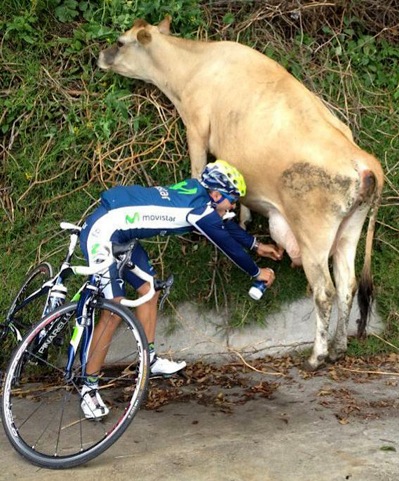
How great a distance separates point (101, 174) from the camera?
5.96m

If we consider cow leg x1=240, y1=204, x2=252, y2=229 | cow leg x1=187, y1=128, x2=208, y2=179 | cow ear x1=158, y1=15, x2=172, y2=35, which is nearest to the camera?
Answer: cow leg x1=187, y1=128, x2=208, y2=179

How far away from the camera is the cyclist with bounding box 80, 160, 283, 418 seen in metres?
4.33

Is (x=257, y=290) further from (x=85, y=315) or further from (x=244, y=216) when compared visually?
(x=85, y=315)

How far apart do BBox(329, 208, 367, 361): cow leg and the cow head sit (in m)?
2.13

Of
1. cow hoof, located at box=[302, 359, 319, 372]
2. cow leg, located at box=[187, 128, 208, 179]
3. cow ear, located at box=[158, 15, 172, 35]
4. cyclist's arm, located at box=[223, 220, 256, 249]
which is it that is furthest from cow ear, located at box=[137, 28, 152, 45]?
cow hoof, located at box=[302, 359, 319, 372]

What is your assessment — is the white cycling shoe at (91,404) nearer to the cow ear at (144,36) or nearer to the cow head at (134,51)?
the cow head at (134,51)

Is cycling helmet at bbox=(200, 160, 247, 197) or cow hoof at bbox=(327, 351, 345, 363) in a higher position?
cycling helmet at bbox=(200, 160, 247, 197)

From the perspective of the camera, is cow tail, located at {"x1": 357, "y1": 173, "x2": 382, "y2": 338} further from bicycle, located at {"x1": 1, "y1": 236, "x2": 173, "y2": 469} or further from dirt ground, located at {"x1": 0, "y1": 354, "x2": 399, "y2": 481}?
bicycle, located at {"x1": 1, "y1": 236, "x2": 173, "y2": 469}

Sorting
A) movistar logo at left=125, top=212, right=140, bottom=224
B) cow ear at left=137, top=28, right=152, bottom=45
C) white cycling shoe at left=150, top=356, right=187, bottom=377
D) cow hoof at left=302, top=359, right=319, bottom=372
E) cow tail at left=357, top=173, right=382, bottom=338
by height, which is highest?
cow ear at left=137, top=28, right=152, bottom=45

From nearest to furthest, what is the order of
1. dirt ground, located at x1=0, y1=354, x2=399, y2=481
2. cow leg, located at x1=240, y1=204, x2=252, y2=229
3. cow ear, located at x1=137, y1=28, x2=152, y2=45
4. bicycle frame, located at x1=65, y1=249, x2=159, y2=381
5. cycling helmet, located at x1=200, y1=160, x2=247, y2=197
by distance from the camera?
dirt ground, located at x1=0, y1=354, x2=399, y2=481, bicycle frame, located at x1=65, y1=249, x2=159, y2=381, cycling helmet, located at x1=200, y1=160, x2=247, y2=197, cow leg, located at x1=240, y1=204, x2=252, y2=229, cow ear, located at x1=137, y1=28, x2=152, y2=45

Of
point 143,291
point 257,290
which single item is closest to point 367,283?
point 257,290

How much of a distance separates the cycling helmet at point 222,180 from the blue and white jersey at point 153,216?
56 millimetres

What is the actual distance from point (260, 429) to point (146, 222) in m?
1.34

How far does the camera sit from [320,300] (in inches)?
199
